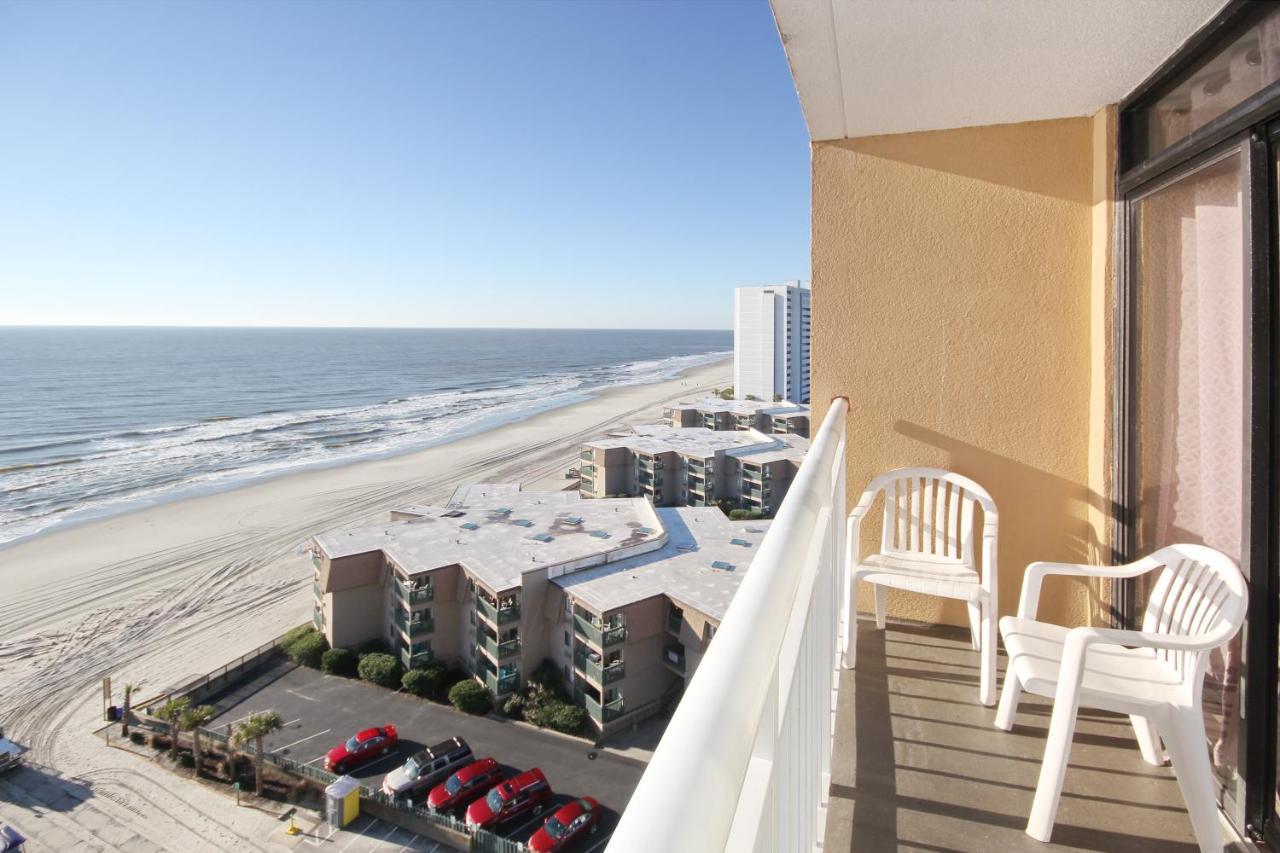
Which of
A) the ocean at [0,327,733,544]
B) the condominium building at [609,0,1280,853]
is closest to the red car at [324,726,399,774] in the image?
the condominium building at [609,0,1280,853]

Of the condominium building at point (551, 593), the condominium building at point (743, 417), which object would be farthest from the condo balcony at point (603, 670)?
the condominium building at point (743, 417)

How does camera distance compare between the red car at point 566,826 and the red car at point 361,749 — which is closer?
the red car at point 566,826

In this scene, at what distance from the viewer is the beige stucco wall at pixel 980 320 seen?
97.7 inches

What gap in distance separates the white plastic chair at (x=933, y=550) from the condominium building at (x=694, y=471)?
14.6 m

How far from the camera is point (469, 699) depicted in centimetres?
969

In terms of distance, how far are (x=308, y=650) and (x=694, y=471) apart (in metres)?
10.0

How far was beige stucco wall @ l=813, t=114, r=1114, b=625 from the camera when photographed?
2.48 meters

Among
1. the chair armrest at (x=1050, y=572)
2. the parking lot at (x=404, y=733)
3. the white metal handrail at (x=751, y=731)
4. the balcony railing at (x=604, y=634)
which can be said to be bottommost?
the parking lot at (x=404, y=733)

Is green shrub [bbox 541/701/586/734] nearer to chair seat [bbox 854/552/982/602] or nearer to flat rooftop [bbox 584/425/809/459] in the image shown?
chair seat [bbox 854/552/982/602]

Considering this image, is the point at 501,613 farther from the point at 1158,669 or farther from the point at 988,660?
the point at 1158,669

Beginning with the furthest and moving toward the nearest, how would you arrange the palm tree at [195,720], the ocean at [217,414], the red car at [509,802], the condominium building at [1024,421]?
1. the ocean at [217,414]
2. the palm tree at [195,720]
3. the red car at [509,802]
4. the condominium building at [1024,421]

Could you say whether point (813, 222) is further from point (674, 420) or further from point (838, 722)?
point (674, 420)

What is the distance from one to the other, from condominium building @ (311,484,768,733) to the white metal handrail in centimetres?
795

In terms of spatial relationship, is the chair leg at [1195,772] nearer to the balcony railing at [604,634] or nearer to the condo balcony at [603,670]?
the balcony railing at [604,634]
